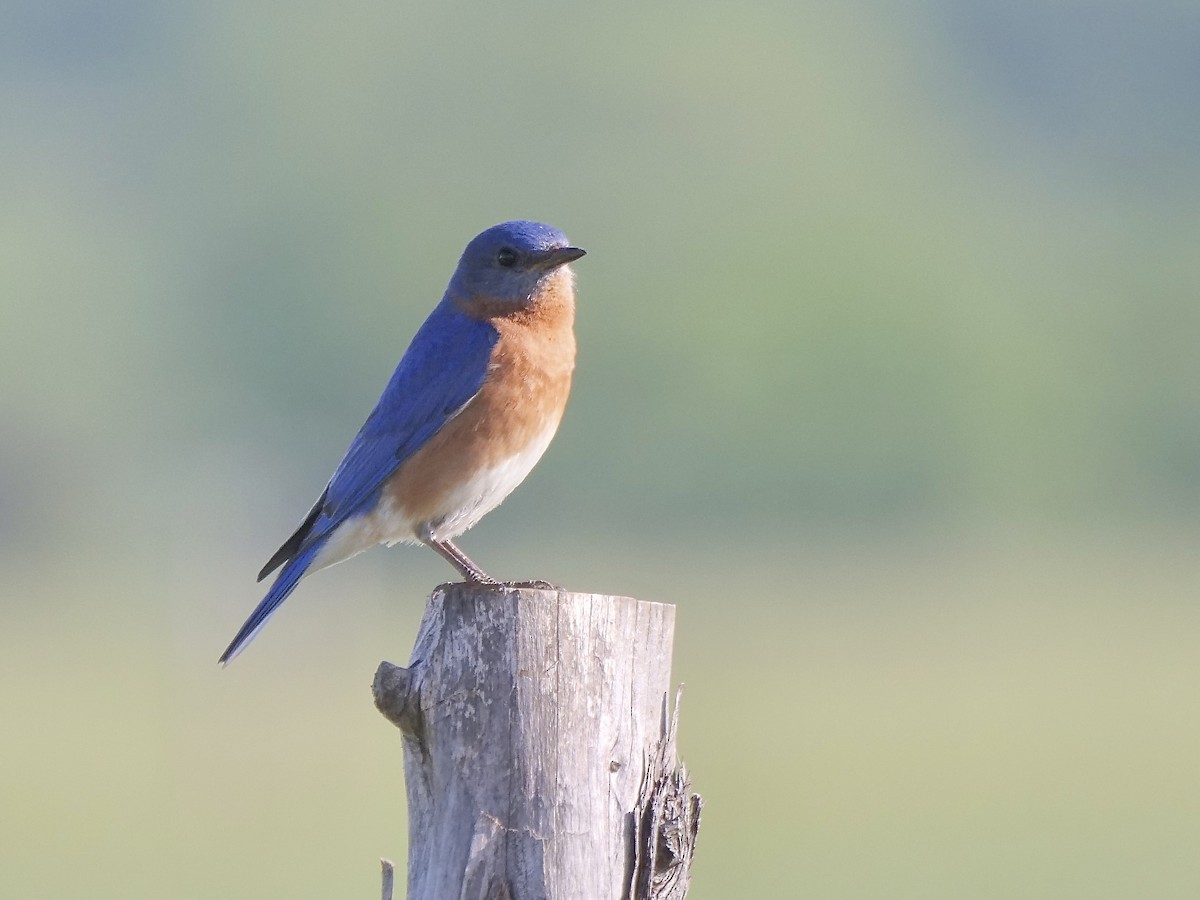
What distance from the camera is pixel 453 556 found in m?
8.60

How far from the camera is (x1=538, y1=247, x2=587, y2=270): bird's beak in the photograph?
29.3ft

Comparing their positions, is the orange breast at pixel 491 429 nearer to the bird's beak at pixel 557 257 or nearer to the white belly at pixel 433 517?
the white belly at pixel 433 517

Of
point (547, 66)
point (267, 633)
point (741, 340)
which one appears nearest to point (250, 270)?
point (741, 340)

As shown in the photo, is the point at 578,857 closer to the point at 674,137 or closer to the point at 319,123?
the point at 674,137

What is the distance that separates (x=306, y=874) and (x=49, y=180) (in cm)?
10418

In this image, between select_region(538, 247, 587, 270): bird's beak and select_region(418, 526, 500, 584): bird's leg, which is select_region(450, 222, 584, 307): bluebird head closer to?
select_region(538, 247, 587, 270): bird's beak

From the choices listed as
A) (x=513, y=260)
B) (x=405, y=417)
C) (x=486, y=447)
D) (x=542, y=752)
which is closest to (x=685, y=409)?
(x=513, y=260)

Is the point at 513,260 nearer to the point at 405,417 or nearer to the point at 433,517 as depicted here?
the point at 405,417

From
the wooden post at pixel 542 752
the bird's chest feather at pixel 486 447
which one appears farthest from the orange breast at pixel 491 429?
the wooden post at pixel 542 752

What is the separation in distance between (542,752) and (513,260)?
3.83m

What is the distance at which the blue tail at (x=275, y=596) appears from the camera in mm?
8000

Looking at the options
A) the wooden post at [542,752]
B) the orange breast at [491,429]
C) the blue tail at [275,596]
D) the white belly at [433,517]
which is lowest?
the wooden post at [542,752]

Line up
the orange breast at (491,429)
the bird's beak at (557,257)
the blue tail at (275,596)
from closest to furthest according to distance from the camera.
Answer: the blue tail at (275,596) → the orange breast at (491,429) → the bird's beak at (557,257)

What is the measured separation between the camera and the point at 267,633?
1225 inches
